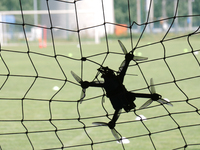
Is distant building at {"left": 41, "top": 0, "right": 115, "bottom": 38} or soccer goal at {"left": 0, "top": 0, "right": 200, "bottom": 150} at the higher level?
soccer goal at {"left": 0, "top": 0, "right": 200, "bottom": 150}

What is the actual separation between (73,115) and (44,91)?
38.3 inches

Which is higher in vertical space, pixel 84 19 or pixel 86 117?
pixel 86 117

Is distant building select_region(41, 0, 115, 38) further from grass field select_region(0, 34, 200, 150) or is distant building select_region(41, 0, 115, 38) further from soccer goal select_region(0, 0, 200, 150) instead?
grass field select_region(0, 34, 200, 150)

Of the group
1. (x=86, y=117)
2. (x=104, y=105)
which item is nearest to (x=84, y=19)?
(x=104, y=105)

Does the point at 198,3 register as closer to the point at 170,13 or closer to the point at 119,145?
the point at 170,13

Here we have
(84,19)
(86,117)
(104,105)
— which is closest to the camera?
(86,117)

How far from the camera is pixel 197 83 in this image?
3438 mm

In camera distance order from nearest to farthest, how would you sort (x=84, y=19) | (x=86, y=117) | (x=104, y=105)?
1. (x=86, y=117)
2. (x=104, y=105)
3. (x=84, y=19)

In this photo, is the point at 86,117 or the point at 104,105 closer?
the point at 86,117

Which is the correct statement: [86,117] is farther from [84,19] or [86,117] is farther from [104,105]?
[84,19]

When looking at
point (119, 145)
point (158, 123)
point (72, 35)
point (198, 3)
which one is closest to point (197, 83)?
point (158, 123)

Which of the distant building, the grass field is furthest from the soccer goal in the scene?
the distant building

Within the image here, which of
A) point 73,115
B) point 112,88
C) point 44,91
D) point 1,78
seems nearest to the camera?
point 112,88

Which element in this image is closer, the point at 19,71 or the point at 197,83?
the point at 197,83
